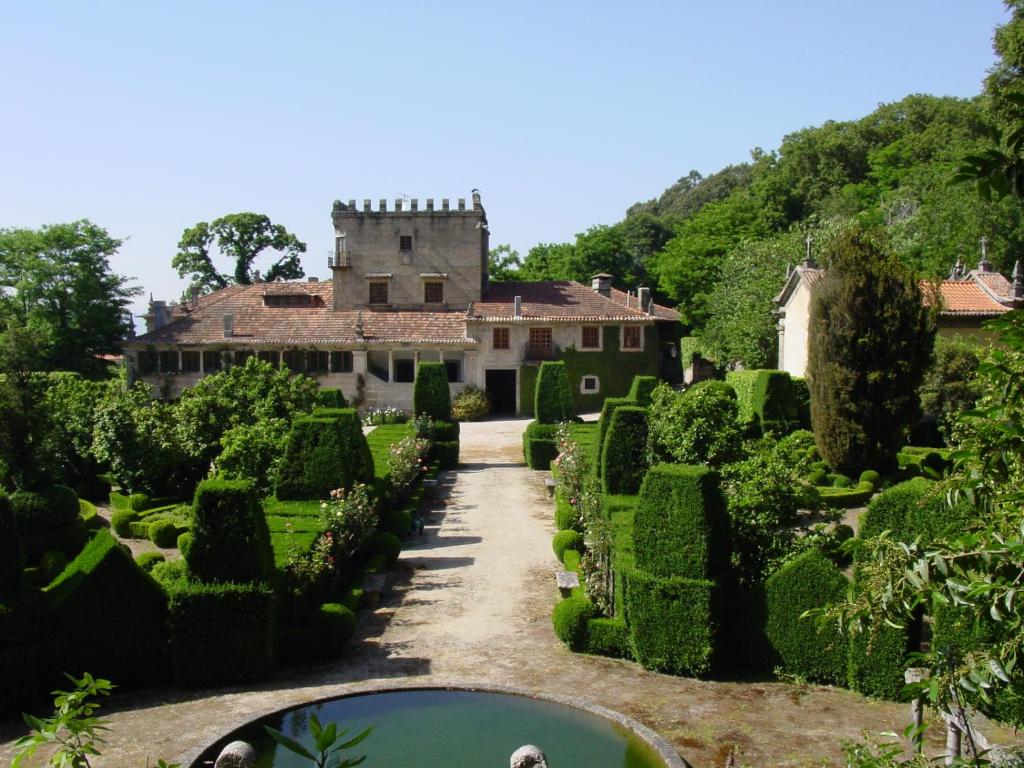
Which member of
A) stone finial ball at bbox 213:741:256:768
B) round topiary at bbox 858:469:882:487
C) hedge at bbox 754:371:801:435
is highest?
hedge at bbox 754:371:801:435

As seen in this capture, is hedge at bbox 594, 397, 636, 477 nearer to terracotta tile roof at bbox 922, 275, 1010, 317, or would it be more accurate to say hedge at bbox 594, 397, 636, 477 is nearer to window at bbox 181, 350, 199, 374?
terracotta tile roof at bbox 922, 275, 1010, 317

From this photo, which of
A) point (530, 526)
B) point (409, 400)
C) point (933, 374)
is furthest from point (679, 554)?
point (409, 400)

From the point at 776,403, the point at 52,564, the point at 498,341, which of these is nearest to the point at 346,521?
the point at 52,564

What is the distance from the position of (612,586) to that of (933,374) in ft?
56.5

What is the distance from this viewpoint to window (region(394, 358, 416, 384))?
40.0 m

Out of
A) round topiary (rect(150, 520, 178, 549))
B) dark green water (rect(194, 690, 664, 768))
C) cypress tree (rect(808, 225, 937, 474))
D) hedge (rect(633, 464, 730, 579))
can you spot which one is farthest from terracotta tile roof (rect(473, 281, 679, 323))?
dark green water (rect(194, 690, 664, 768))

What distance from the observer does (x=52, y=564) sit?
16.1 meters

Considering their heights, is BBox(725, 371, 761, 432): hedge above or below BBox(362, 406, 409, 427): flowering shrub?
above

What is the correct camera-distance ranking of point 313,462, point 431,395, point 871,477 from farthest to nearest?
point 431,395 < point 871,477 < point 313,462

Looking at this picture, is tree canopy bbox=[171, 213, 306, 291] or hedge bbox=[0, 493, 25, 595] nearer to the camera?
hedge bbox=[0, 493, 25, 595]

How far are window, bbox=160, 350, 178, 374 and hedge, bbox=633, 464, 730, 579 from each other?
32.5 meters

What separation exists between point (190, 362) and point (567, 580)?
29766 mm

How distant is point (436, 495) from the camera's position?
23.9 m

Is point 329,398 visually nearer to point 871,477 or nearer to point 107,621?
point 871,477
